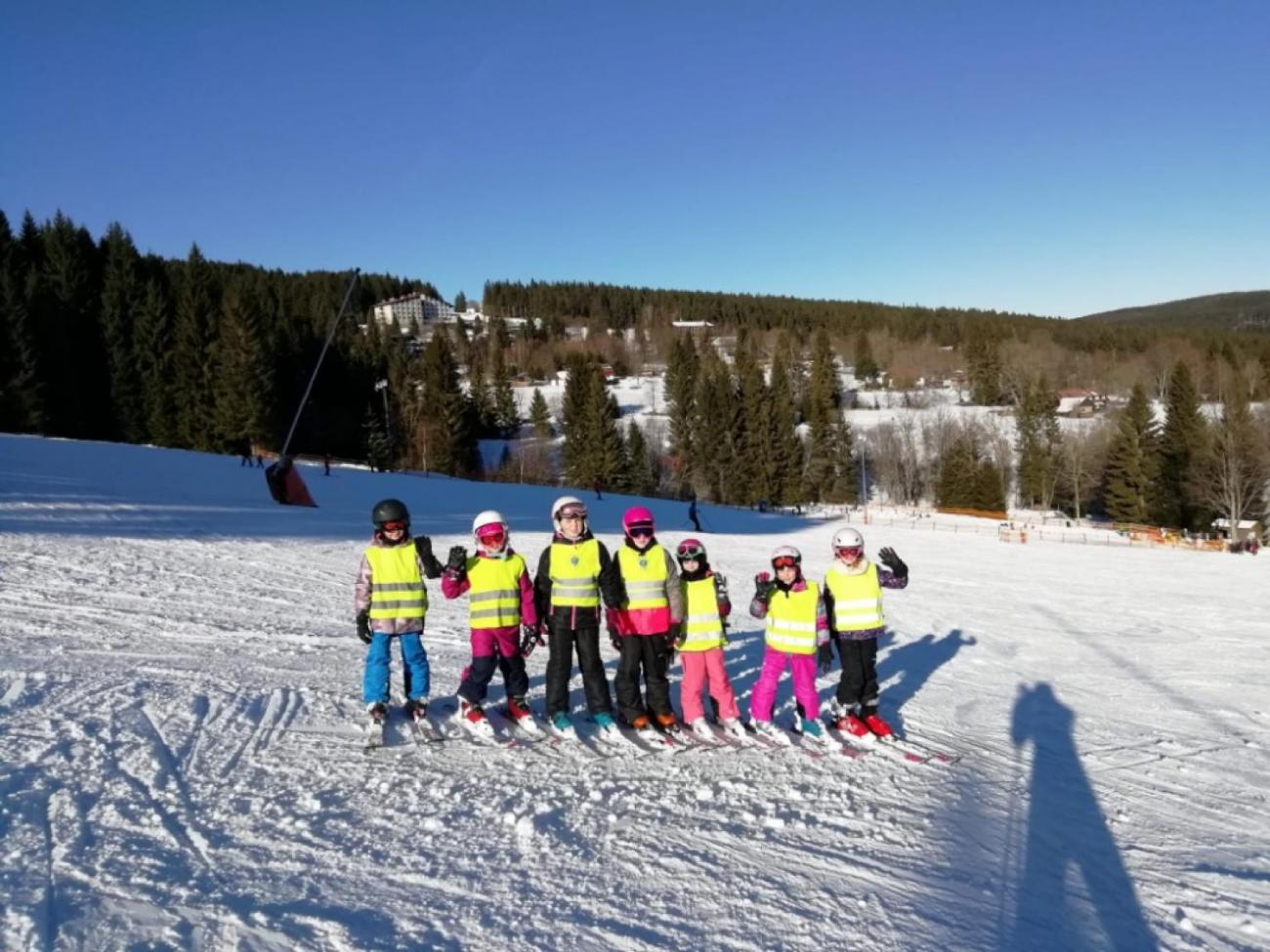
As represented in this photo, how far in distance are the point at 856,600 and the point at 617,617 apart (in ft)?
6.04

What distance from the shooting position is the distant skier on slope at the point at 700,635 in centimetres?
588

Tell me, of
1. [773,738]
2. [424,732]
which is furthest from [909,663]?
[424,732]

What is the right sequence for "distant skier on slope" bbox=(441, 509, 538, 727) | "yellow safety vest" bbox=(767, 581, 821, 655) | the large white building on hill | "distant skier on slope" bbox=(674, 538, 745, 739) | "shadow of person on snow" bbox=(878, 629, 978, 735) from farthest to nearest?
the large white building on hill
"shadow of person on snow" bbox=(878, 629, 978, 735)
"yellow safety vest" bbox=(767, 581, 821, 655)
"distant skier on slope" bbox=(674, 538, 745, 739)
"distant skier on slope" bbox=(441, 509, 538, 727)

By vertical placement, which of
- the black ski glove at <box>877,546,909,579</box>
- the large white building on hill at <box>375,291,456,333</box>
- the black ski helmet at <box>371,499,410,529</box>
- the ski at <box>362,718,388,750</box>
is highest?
the large white building on hill at <box>375,291,456,333</box>

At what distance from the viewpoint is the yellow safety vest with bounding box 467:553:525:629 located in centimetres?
568

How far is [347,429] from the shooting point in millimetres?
60469

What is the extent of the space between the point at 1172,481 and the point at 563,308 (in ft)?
409

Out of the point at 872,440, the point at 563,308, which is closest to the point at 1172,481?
the point at 872,440

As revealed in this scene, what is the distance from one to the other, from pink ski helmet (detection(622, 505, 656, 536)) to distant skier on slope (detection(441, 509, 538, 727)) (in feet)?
2.63

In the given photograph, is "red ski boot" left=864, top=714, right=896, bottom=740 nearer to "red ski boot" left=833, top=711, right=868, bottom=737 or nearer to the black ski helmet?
"red ski boot" left=833, top=711, right=868, bottom=737

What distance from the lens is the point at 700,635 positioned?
589 cm

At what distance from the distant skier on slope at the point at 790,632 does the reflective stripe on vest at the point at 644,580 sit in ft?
2.47

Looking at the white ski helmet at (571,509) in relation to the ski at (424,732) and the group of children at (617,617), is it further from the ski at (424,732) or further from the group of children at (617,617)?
the ski at (424,732)

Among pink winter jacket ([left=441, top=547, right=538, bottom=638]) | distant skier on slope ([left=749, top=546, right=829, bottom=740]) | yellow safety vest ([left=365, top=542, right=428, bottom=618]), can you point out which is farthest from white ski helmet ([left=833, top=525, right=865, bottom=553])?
yellow safety vest ([left=365, top=542, right=428, bottom=618])
